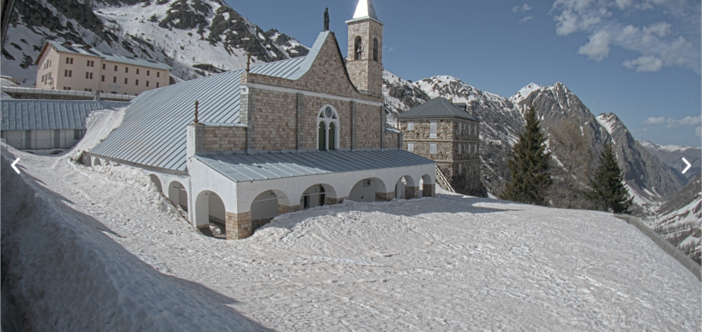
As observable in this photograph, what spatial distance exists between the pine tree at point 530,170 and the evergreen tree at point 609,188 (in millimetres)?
4318

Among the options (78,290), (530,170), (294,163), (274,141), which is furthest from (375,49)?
(78,290)

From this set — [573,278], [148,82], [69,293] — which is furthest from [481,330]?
[148,82]

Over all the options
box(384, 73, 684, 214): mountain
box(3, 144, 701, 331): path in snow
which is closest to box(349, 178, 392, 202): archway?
box(3, 144, 701, 331): path in snow

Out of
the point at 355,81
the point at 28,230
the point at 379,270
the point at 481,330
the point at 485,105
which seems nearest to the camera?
the point at 28,230

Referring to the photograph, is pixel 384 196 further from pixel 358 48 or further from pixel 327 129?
pixel 358 48

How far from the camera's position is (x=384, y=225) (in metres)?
15.2

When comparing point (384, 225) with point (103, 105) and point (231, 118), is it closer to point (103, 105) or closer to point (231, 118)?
point (231, 118)

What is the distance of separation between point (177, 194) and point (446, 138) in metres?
29.7

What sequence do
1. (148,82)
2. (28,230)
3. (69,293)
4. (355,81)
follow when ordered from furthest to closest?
(148,82) < (355,81) < (28,230) < (69,293)

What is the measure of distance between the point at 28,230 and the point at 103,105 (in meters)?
30.5

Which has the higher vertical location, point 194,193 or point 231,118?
point 231,118

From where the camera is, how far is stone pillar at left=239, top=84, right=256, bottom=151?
17078mm

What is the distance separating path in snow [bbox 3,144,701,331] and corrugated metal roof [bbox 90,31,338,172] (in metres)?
1.54

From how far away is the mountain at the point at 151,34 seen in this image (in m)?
62.2
